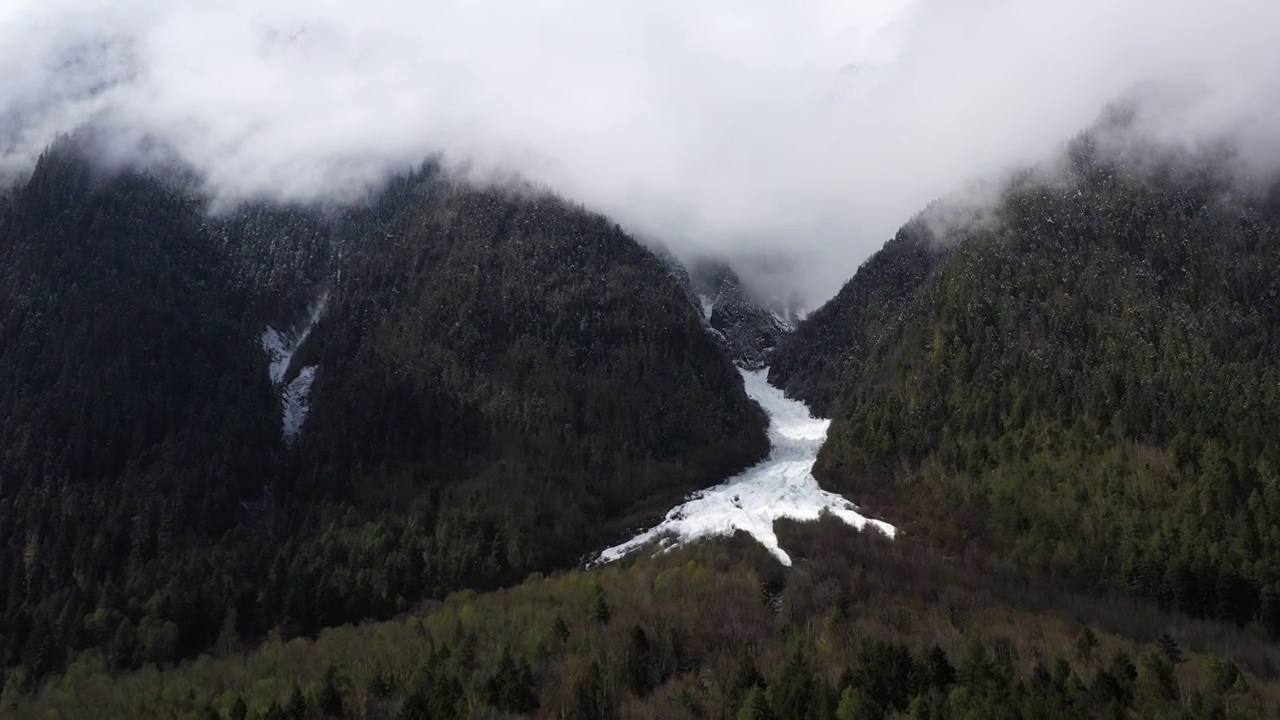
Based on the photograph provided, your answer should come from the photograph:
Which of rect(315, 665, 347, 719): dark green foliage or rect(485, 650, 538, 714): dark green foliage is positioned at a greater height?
rect(315, 665, 347, 719): dark green foliage

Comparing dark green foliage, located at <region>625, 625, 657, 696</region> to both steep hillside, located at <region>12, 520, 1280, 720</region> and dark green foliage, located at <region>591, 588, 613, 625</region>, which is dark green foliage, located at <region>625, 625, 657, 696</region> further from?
dark green foliage, located at <region>591, 588, 613, 625</region>

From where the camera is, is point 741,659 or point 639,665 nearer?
point 741,659

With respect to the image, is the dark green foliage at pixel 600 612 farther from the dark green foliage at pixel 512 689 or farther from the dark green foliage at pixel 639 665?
the dark green foliage at pixel 512 689

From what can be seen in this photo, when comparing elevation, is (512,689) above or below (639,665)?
above

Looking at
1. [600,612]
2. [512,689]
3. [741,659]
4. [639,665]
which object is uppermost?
[600,612]

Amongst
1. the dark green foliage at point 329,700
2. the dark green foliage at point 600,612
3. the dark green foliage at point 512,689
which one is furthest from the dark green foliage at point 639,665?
the dark green foliage at point 329,700

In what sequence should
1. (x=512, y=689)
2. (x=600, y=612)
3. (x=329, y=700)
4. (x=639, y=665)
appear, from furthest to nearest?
(x=600, y=612)
(x=639, y=665)
(x=329, y=700)
(x=512, y=689)

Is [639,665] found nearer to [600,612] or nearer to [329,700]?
[600,612]

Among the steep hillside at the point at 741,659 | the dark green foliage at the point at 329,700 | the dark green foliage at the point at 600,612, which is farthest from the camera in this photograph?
the dark green foliage at the point at 600,612

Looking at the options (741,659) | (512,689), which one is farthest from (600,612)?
(741,659)

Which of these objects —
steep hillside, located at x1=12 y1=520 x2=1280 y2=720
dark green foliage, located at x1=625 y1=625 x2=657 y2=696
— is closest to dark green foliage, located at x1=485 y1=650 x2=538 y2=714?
steep hillside, located at x1=12 y1=520 x2=1280 y2=720

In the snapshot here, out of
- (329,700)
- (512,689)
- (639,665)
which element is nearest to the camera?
(512,689)
